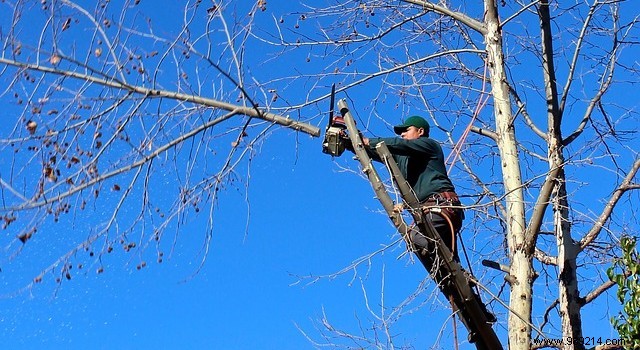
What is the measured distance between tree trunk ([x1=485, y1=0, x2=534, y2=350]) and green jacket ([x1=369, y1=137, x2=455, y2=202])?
52 centimetres

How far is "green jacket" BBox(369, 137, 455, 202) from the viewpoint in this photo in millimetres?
6727

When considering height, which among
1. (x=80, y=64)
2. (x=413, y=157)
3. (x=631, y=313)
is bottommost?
(x=631, y=313)

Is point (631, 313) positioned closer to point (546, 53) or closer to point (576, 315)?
point (576, 315)

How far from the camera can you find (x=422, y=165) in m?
6.94

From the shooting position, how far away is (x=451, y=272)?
6.75 metres

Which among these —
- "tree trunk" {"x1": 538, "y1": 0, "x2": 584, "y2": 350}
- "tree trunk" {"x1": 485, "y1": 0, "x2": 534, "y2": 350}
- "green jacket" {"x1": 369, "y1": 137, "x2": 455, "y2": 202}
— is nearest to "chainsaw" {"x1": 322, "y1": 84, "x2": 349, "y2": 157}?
"green jacket" {"x1": 369, "y1": 137, "x2": 455, "y2": 202}

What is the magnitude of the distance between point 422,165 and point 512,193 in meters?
0.88

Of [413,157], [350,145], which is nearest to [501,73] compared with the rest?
[413,157]

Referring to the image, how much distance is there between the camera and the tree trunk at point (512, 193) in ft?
23.5

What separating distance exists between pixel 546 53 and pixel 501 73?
0.40 m

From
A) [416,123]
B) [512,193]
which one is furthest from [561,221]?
[416,123]

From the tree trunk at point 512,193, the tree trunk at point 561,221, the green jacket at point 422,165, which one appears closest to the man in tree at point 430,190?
the green jacket at point 422,165

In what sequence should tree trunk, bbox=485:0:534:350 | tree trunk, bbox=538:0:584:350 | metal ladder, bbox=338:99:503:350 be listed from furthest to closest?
tree trunk, bbox=538:0:584:350 < tree trunk, bbox=485:0:534:350 < metal ladder, bbox=338:99:503:350

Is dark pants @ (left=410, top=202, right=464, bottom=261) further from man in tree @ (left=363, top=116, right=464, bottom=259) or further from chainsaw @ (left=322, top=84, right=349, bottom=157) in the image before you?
chainsaw @ (left=322, top=84, right=349, bottom=157)
